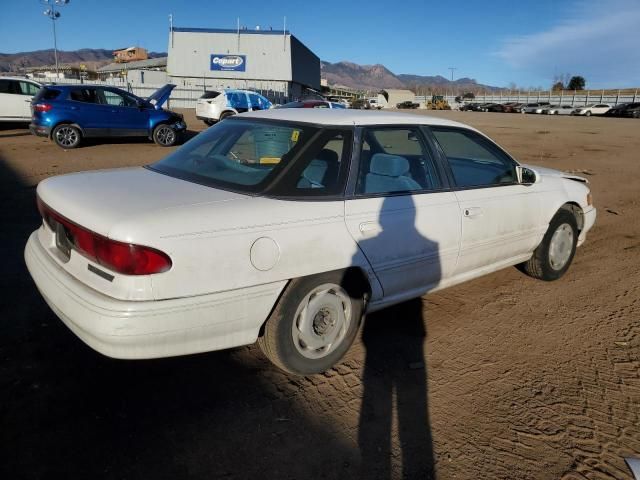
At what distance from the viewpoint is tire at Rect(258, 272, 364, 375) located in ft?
9.03

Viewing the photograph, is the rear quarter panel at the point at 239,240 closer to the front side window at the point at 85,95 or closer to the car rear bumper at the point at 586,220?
the car rear bumper at the point at 586,220

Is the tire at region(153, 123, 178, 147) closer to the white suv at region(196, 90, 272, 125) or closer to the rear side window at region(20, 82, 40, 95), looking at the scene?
the rear side window at region(20, 82, 40, 95)

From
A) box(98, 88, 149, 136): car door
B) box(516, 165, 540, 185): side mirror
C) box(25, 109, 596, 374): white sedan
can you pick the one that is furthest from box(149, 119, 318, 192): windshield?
box(98, 88, 149, 136): car door

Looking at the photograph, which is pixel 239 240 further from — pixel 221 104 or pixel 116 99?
pixel 221 104

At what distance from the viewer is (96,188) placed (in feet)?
9.27

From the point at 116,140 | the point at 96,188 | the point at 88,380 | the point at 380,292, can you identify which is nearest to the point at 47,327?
the point at 88,380

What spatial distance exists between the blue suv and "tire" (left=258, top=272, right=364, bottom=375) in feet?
38.8

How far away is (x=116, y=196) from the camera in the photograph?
8.68ft

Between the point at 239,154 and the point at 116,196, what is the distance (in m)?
0.95

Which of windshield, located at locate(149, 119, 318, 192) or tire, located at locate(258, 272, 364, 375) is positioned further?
windshield, located at locate(149, 119, 318, 192)

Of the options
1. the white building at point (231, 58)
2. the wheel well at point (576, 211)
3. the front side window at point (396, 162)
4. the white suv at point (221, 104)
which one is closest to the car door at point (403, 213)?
the front side window at point (396, 162)

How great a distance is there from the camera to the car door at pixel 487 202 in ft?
12.0

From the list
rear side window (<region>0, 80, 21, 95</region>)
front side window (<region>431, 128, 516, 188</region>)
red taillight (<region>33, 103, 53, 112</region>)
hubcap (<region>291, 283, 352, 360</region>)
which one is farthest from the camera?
rear side window (<region>0, 80, 21, 95</region>)

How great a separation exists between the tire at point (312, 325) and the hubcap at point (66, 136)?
11.9 m
